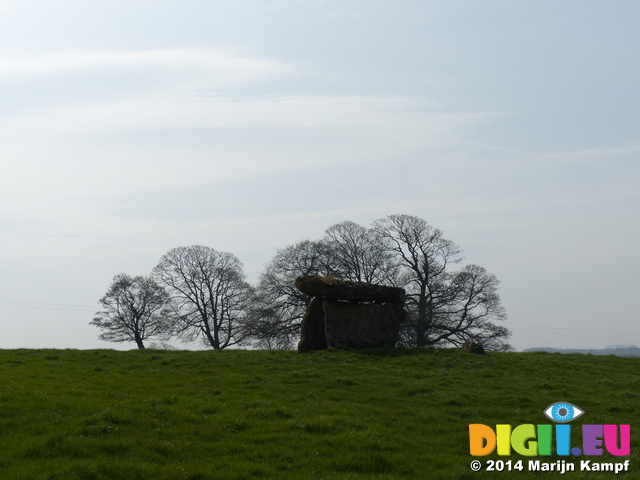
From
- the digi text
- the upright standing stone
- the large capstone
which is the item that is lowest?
the digi text

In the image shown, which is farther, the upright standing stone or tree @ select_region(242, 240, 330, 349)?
tree @ select_region(242, 240, 330, 349)

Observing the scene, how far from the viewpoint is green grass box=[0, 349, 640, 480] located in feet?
31.9

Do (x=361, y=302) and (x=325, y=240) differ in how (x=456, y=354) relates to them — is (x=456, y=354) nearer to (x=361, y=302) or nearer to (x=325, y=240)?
(x=361, y=302)

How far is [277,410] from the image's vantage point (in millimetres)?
13586

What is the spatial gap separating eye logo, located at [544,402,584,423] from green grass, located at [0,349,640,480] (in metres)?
0.33

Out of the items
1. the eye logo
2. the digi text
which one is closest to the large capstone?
the eye logo

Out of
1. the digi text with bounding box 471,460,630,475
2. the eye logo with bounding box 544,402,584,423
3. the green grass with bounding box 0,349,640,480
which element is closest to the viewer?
the green grass with bounding box 0,349,640,480

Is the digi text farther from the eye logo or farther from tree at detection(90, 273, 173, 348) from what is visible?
tree at detection(90, 273, 173, 348)

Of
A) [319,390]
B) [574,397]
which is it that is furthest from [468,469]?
[574,397]

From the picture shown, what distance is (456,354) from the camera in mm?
25859

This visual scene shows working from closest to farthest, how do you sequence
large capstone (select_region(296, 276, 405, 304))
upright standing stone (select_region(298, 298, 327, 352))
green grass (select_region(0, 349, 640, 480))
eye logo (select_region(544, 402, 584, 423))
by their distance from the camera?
green grass (select_region(0, 349, 640, 480)) < eye logo (select_region(544, 402, 584, 423)) < large capstone (select_region(296, 276, 405, 304)) < upright standing stone (select_region(298, 298, 327, 352))

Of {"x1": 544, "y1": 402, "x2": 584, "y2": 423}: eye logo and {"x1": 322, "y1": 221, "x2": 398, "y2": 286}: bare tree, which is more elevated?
{"x1": 322, "y1": 221, "x2": 398, "y2": 286}: bare tree

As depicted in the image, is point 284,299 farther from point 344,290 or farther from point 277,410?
point 277,410

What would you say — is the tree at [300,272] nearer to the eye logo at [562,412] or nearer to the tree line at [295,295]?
the tree line at [295,295]
